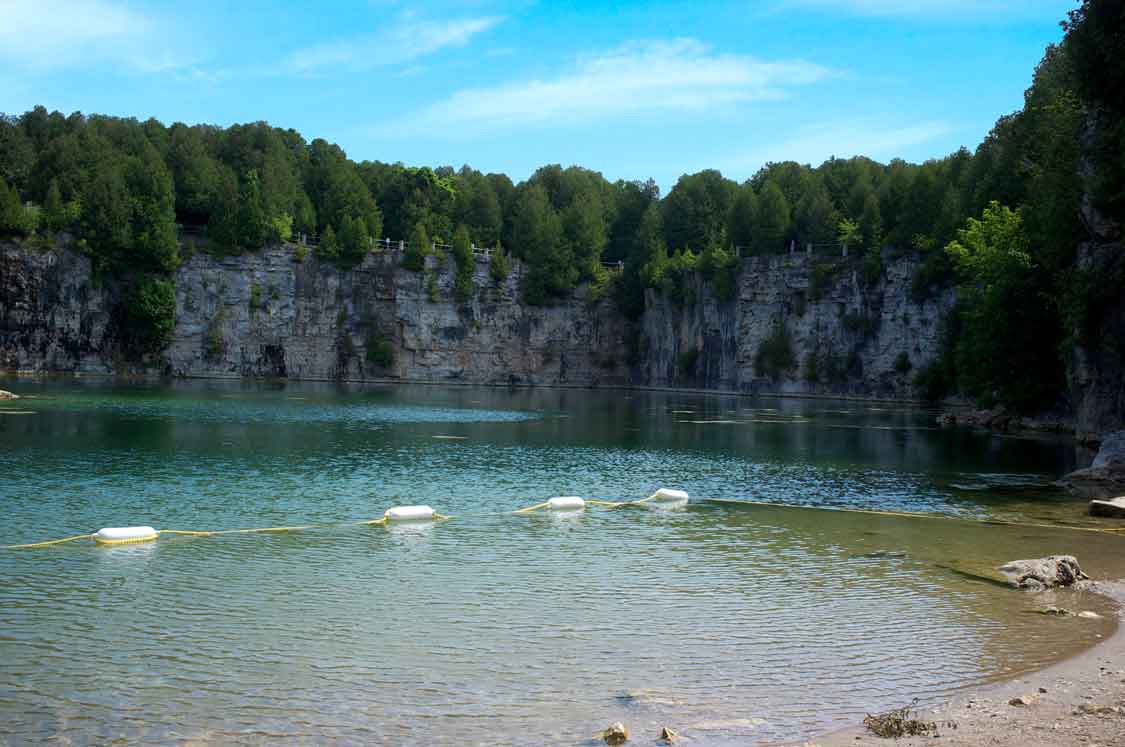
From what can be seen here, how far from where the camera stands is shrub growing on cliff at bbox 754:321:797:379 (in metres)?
114

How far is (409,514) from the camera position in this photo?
27.1 m

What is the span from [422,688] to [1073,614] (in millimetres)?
11191

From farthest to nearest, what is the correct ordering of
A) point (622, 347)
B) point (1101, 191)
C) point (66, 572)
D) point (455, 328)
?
point (622, 347)
point (455, 328)
point (1101, 191)
point (66, 572)

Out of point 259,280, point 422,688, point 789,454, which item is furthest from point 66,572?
point 259,280

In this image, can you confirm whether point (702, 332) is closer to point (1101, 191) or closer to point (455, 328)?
point (455, 328)

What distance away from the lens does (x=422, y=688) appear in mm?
13977

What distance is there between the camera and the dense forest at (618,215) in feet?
194

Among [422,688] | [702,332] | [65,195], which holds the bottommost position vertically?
[422,688]

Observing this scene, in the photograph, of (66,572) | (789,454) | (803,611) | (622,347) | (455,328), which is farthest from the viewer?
(622,347)

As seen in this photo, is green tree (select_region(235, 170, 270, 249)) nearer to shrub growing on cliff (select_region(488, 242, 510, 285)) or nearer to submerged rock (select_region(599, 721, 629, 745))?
shrub growing on cliff (select_region(488, 242, 510, 285))

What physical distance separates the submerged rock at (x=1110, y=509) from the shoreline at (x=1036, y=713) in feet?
50.2

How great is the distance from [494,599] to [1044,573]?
34.5 ft

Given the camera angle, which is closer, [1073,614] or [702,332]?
[1073,614]

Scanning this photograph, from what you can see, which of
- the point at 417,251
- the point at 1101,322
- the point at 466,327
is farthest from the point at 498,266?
the point at 1101,322
